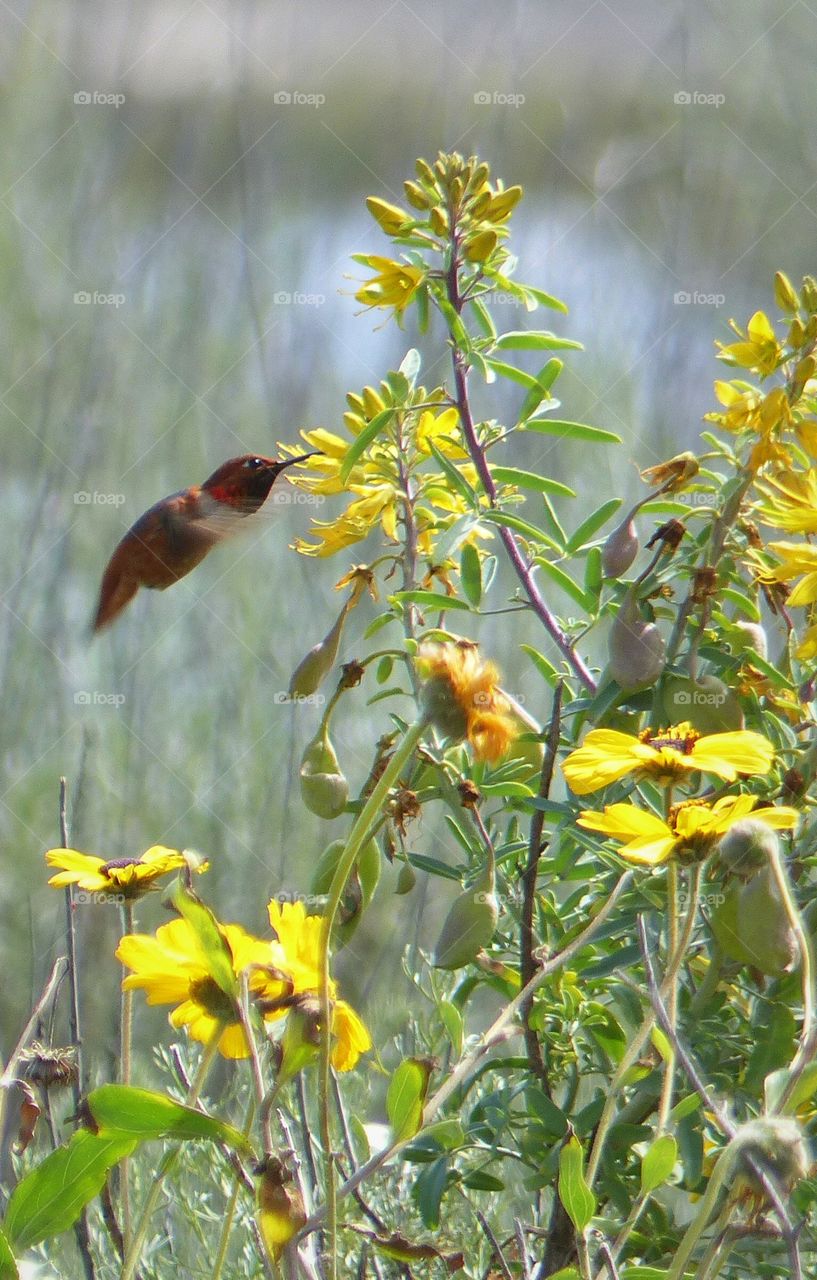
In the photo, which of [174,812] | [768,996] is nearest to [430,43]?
[174,812]

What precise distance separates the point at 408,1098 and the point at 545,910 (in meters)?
0.21

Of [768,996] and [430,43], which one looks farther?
[430,43]

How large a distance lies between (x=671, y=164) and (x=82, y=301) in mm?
647

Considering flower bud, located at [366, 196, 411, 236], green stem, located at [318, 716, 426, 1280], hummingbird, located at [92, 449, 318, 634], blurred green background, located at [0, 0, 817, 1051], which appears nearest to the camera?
green stem, located at [318, 716, 426, 1280]

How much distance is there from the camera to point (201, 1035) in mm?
351

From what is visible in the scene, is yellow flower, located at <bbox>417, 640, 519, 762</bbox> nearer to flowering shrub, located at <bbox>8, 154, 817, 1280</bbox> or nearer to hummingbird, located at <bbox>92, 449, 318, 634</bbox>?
flowering shrub, located at <bbox>8, 154, 817, 1280</bbox>

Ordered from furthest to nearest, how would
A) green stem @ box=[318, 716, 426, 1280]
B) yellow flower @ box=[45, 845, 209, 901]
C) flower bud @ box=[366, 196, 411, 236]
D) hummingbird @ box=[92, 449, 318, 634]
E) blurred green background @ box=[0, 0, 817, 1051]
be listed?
blurred green background @ box=[0, 0, 817, 1051] → hummingbird @ box=[92, 449, 318, 634] → flower bud @ box=[366, 196, 411, 236] → yellow flower @ box=[45, 845, 209, 901] → green stem @ box=[318, 716, 426, 1280]

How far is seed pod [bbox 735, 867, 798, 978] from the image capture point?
314 mm

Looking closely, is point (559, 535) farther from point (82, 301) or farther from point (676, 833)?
point (82, 301)

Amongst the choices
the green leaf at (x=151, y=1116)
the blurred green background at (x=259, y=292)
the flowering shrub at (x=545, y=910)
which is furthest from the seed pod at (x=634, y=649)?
the blurred green background at (x=259, y=292)

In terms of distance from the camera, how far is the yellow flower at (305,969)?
12.3 inches

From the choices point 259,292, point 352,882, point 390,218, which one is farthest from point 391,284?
point 259,292

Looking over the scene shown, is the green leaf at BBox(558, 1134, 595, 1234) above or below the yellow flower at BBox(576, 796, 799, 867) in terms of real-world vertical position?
below

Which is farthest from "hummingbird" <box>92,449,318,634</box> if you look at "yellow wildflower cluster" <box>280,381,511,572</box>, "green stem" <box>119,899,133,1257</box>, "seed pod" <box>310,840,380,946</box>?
"green stem" <box>119,899,133,1257</box>
